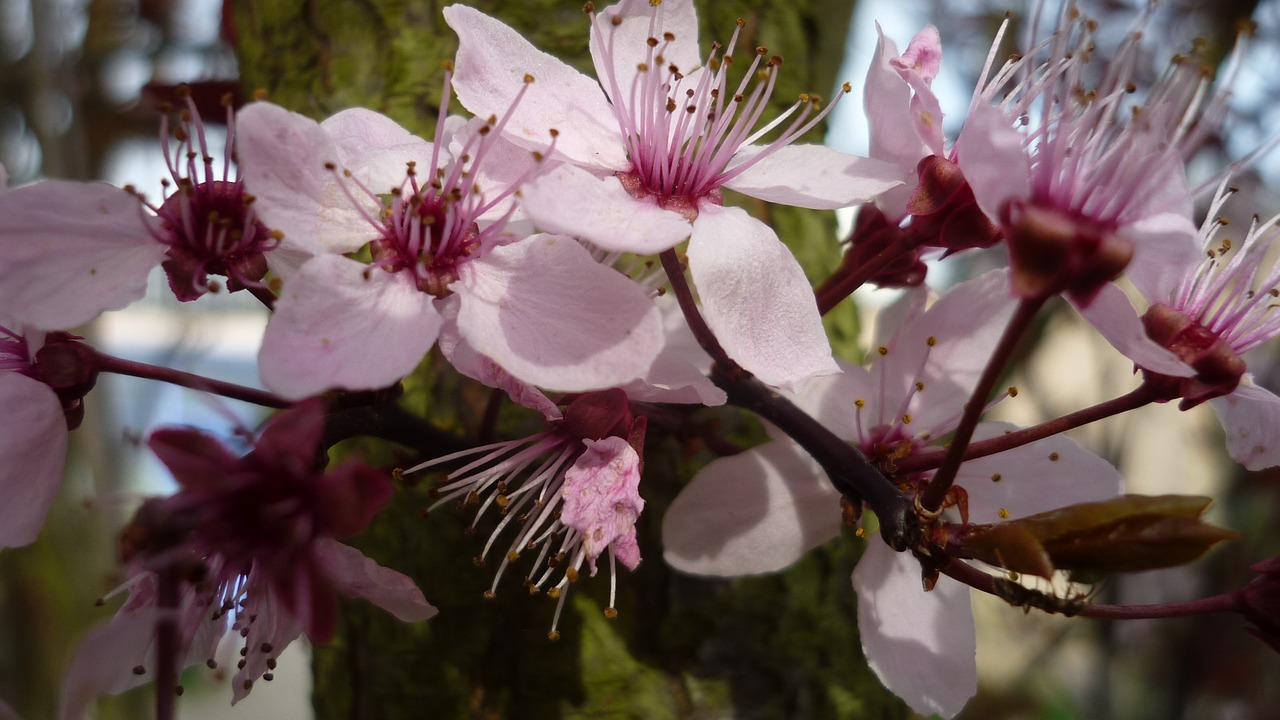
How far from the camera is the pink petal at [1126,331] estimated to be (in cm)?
49

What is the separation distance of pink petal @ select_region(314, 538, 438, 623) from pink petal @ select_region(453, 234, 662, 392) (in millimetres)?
164

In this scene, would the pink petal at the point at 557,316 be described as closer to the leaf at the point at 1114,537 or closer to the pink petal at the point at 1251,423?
the leaf at the point at 1114,537

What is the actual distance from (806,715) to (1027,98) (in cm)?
56

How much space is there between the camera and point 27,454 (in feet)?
1.73

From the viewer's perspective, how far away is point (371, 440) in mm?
747

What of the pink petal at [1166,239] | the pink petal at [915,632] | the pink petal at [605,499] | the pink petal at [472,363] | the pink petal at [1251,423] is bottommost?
the pink petal at [915,632]

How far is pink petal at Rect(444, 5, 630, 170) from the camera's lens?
0.56 metres

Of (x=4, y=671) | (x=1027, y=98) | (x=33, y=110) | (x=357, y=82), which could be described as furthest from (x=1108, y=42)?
(x=4, y=671)

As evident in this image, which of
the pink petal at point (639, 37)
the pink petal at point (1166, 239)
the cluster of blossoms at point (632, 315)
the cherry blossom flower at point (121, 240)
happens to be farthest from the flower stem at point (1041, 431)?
the cherry blossom flower at point (121, 240)

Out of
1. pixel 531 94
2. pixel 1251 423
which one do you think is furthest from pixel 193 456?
pixel 1251 423

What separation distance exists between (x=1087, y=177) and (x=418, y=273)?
16.6 inches

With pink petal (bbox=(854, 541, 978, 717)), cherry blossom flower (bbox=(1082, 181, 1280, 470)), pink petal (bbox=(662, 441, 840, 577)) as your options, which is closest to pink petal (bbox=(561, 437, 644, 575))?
pink petal (bbox=(662, 441, 840, 577))

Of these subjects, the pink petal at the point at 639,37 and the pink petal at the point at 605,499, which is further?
the pink petal at the point at 639,37

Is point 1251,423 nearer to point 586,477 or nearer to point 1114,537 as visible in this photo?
point 1114,537
